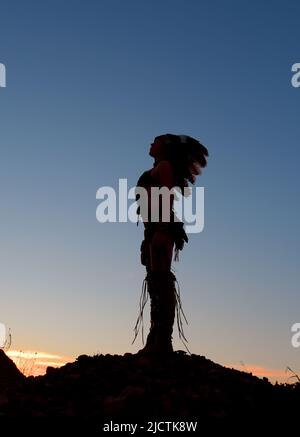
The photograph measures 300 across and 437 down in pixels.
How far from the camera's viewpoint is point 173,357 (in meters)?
12.1

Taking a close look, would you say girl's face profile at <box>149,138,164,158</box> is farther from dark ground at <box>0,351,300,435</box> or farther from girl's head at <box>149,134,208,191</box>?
dark ground at <box>0,351,300,435</box>

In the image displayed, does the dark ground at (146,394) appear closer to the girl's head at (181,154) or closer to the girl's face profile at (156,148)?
the girl's head at (181,154)

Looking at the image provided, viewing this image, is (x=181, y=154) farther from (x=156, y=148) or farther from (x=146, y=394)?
(x=146, y=394)

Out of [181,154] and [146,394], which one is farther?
[181,154]

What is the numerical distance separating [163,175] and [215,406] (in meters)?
4.17

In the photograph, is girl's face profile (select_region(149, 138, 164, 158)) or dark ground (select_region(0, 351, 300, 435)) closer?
dark ground (select_region(0, 351, 300, 435))

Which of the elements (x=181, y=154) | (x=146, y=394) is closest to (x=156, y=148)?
(x=181, y=154)

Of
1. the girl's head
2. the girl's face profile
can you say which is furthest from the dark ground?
the girl's face profile

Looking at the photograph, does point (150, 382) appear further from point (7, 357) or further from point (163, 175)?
point (7, 357)

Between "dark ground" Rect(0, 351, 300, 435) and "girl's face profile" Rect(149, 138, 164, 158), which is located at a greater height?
"girl's face profile" Rect(149, 138, 164, 158)

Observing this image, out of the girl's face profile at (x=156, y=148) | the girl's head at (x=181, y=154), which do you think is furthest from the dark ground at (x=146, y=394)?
the girl's face profile at (x=156, y=148)

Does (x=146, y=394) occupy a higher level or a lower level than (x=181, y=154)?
lower

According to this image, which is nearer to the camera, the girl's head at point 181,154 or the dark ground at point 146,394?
the dark ground at point 146,394

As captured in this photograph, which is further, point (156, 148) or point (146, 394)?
point (156, 148)
